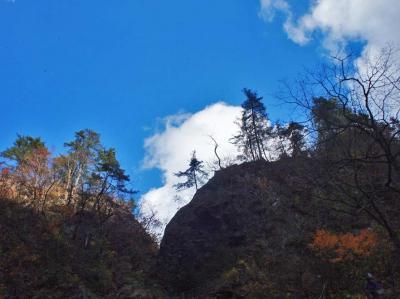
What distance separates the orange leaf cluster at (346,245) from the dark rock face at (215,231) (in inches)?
273

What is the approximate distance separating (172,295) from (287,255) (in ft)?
27.9

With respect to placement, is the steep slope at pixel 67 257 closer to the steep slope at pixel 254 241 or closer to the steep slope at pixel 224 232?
the steep slope at pixel 224 232

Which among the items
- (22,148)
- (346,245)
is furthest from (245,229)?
(22,148)

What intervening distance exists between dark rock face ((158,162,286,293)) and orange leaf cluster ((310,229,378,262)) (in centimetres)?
693

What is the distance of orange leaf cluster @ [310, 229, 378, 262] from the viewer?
50.6 ft

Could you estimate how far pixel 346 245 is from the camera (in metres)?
15.8

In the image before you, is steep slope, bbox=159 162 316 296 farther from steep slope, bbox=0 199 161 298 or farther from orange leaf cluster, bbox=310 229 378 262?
orange leaf cluster, bbox=310 229 378 262

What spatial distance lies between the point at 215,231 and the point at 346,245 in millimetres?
11757

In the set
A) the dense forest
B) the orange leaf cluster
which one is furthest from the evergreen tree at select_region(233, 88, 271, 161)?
the orange leaf cluster

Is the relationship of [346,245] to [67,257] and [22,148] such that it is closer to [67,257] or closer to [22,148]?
[67,257]

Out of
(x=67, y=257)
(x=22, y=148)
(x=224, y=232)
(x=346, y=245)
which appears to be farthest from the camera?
(x=22, y=148)

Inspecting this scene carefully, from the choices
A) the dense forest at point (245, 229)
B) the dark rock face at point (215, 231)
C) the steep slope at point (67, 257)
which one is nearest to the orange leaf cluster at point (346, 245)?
the dense forest at point (245, 229)

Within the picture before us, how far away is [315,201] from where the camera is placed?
971 inches

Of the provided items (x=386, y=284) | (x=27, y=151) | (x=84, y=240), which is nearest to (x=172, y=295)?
(x=84, y=240)
